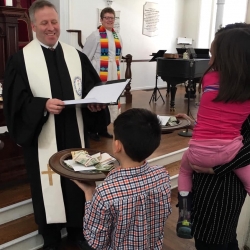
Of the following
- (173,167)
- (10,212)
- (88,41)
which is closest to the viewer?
(10,212)

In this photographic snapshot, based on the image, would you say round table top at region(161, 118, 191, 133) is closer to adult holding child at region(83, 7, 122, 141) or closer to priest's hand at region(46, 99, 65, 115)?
priest's hand at region(46, 99, 65, 115)

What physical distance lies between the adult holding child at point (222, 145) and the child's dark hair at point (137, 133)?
294 millimetres

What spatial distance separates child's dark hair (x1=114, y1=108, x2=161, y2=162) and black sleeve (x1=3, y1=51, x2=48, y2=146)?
2.62ft

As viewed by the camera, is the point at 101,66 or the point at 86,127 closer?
the point at 86,127

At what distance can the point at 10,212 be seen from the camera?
2430 mm

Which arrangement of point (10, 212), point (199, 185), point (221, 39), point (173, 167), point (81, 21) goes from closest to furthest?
point (221, 39)
point (199, 185)
point (10, 212)
point (173, 167)
point (81, 21)

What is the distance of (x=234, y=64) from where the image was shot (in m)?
1.27

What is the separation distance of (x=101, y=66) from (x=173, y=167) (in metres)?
1.56

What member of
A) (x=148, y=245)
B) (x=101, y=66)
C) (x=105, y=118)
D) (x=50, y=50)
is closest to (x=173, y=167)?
(x=101, y=66)

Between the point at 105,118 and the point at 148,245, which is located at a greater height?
the point at 105,118

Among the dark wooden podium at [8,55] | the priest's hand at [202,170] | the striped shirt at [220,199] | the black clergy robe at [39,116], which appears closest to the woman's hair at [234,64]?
the striped shirt at [220,199]

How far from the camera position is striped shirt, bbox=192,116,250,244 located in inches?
55.1

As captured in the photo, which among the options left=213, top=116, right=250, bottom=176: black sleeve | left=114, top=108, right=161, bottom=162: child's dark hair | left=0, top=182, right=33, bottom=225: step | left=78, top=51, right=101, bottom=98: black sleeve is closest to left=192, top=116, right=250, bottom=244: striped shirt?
left=213, top=116, right=250, bottom=176: black sleeve

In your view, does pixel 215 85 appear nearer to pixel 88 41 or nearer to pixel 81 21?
pixel 88 41
